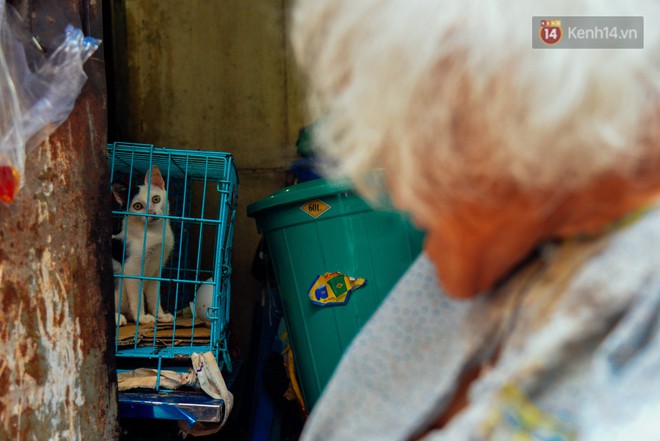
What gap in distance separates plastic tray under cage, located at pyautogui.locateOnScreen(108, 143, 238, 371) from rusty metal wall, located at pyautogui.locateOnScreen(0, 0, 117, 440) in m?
0.50

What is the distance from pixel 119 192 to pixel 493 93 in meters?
2.53

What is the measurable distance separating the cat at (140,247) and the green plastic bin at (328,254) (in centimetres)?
76

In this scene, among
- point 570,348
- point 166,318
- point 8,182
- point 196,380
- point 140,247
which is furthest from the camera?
point 140,247

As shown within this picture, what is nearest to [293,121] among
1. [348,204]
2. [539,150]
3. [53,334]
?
[348,204]

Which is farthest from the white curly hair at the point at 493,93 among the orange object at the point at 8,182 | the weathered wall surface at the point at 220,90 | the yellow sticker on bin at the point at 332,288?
the weathered wall surface at the point at 220,90

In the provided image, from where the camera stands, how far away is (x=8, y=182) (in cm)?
140

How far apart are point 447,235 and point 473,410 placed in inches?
7.2

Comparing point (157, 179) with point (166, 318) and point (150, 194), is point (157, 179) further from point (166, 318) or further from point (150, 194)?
point (166, 318)

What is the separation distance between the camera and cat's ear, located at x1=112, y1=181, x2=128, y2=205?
2.86 meters

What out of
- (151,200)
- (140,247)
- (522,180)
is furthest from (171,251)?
(522,180)

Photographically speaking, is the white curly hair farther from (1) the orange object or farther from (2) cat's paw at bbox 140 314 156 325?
(2) cat's paw at bbox 140 314 156 325

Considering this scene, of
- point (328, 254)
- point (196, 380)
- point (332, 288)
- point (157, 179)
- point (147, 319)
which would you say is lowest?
point (196, 380)

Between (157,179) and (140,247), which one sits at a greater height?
(157,179)

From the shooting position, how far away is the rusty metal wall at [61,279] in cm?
140
